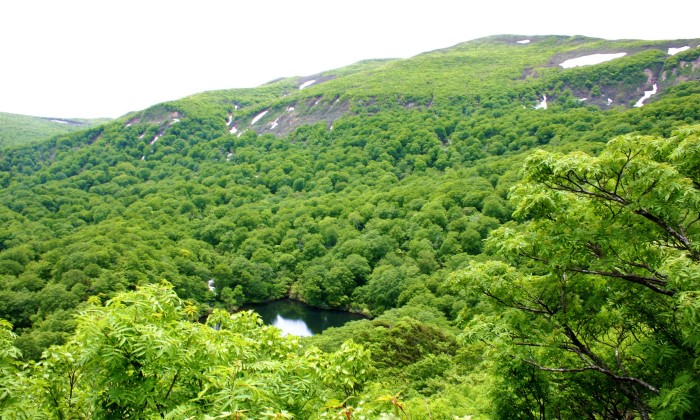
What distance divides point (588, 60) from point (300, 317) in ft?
357

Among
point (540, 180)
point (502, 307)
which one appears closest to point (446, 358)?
point (502, 307)

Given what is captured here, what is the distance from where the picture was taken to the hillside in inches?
5266

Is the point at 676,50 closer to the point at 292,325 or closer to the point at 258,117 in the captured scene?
the point at 292,325

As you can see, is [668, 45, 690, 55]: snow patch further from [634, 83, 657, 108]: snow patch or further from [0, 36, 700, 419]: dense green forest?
[634, 83, 657, 108]: snow patch

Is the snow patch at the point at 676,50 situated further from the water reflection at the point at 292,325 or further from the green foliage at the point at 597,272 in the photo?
the green foliage at the point at 597,272

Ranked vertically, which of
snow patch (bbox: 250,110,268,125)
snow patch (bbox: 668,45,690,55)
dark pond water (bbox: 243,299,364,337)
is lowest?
dark pond water (bbox: 243,299,364,337)

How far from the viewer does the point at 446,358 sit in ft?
67.9

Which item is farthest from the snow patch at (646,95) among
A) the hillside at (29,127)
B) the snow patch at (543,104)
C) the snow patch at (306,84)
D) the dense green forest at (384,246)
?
the hillside at (29,127)

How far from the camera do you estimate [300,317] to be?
149ft

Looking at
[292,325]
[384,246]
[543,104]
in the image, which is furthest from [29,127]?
[543,104]

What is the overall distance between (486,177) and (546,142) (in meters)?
17.6

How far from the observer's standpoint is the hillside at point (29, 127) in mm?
133750

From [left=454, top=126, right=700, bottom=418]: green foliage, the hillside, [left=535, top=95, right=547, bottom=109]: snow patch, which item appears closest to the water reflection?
[left=454, top=126, right=700, bottom=418]: green foliage

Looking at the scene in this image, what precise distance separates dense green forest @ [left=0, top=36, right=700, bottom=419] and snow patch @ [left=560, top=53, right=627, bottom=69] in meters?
4.15
